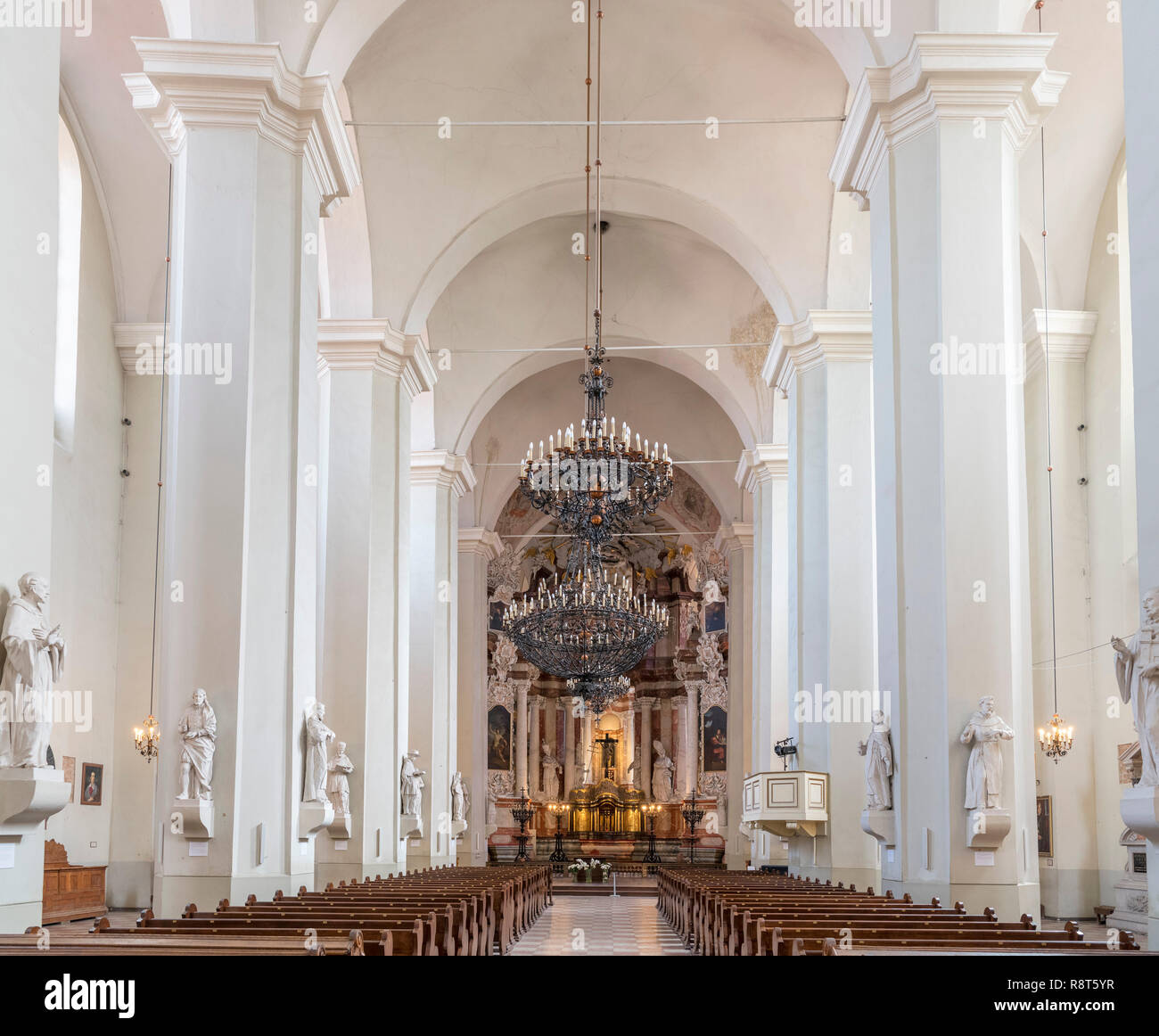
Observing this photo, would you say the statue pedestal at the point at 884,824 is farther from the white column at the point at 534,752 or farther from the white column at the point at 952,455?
the white column at the point at 534,752

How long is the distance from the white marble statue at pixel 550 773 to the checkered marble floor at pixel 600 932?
1125 centimetres

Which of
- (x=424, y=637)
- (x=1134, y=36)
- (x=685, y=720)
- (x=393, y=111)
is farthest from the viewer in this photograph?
(x=685, y=720)

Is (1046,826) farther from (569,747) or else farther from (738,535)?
(569,747)

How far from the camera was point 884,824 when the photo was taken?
9.93m

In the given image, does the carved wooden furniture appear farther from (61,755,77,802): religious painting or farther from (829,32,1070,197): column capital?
(829,32,1070,197): column capital

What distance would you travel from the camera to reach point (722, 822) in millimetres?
30969

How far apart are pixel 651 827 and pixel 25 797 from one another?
27.7 meters

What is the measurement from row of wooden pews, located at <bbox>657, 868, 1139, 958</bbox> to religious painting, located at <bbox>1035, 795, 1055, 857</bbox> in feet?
15.2

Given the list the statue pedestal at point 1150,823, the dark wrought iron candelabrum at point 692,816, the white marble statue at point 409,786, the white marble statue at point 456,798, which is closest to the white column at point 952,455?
the statue pedestal at point 1150,823

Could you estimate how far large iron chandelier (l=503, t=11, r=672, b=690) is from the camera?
14.5 meters

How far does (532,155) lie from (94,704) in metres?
8.47

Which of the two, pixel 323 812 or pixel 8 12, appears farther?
pixel 323 812

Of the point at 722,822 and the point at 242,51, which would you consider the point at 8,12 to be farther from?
the point at 722,822
